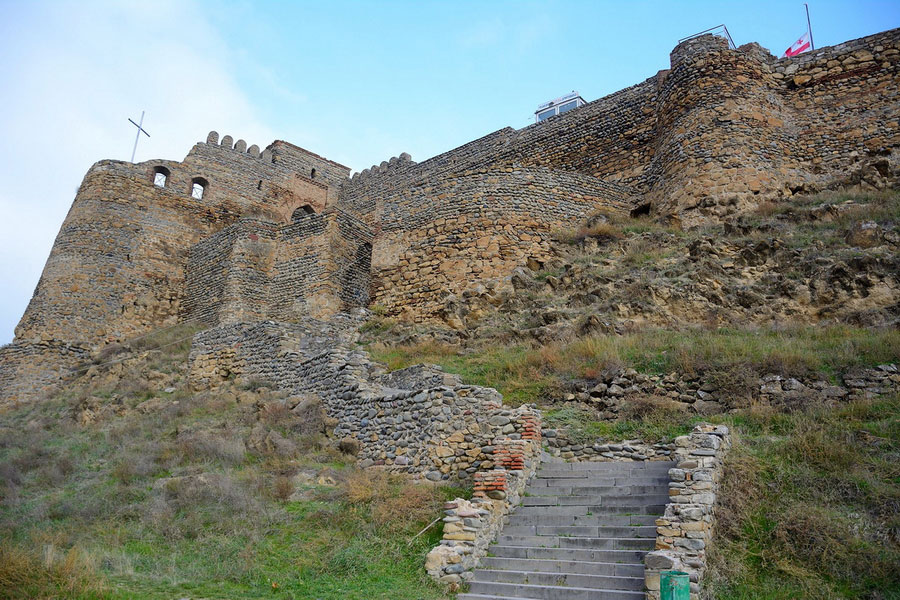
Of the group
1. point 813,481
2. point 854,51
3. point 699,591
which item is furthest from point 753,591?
point 854,51

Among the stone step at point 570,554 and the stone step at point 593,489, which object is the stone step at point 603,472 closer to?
the stone step at point 593,489

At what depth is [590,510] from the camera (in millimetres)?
7637

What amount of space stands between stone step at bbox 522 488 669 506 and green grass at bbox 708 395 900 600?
0.79 meters

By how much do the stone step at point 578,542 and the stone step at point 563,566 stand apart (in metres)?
0.26

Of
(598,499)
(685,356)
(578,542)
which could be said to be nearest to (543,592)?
(578,542)

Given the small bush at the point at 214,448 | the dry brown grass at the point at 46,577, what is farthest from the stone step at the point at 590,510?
the small bush at the point at 214,448

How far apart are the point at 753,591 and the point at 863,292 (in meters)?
7.90

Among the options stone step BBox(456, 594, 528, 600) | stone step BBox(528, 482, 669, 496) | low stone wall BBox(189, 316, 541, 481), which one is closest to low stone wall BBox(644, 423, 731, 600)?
stone step BBox(528, 482, 669, 496)

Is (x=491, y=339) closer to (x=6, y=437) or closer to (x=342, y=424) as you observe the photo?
(x=342, y=424)

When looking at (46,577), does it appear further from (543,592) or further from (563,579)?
(563,579)

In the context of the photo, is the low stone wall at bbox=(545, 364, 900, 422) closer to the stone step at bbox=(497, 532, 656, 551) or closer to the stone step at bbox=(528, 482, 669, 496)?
the stone step at bbox=(528, 482, 669, 496)

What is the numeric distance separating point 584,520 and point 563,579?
3.22 feet

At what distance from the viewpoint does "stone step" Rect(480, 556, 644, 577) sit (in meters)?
6.48

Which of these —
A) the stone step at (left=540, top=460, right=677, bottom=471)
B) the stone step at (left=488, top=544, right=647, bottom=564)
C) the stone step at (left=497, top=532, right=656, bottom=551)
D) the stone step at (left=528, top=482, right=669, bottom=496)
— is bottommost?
the stone step at (left=488, top=544, right=647, bottom=564)
